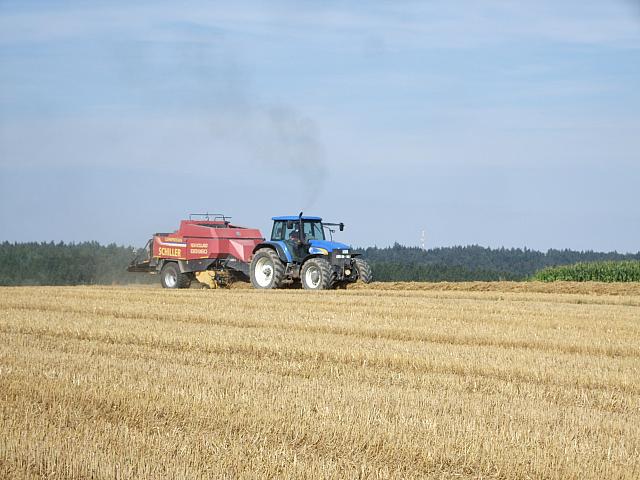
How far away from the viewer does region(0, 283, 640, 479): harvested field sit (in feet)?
21.9

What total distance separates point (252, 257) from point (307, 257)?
2.07 m

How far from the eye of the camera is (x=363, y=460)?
6.75m

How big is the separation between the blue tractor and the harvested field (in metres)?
6.84

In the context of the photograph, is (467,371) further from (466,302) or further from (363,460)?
(466,302)

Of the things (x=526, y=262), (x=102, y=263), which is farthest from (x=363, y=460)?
(x=526, y=262)

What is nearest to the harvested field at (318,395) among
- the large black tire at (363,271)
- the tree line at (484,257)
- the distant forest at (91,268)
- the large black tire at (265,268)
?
the large black tire at (363,271)

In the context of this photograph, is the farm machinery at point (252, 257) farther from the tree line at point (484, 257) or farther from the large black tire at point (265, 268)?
the tree line at point (484, 257)

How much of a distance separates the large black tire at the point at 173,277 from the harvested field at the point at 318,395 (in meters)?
9.98

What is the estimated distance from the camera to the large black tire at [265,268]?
25.0 metres

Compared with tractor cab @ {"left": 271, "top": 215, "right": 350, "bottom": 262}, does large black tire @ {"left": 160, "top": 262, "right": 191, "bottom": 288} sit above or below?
below

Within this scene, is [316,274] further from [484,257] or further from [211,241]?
[484,257]

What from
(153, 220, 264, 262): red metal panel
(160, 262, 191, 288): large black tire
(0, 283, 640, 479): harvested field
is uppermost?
(153, 220, 264, 262): red metal panel

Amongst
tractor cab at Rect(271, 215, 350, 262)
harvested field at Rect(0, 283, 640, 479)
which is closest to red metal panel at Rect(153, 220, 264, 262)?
tractor cab at Rect(271, 215, 350, 262)

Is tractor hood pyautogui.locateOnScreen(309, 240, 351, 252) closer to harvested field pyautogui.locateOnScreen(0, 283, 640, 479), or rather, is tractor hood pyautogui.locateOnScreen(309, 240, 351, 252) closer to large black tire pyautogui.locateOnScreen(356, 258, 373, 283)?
large black tire pyautogui.locateOnScreen(356, 258, 373, 283)
